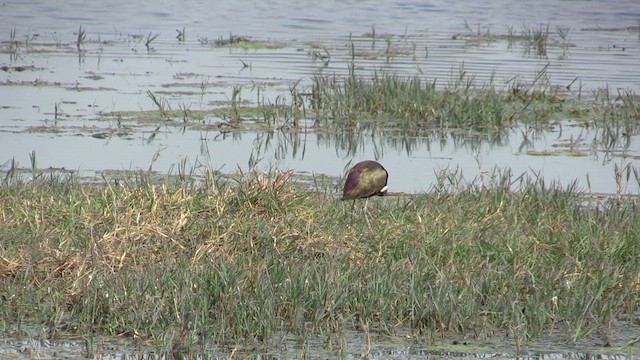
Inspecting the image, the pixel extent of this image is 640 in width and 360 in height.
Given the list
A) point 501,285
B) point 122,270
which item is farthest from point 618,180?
point 122,270

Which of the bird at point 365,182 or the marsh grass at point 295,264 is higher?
the bird at point 365,182

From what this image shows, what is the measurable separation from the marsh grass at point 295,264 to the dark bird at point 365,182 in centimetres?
9

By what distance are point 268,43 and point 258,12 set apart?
5989 millimetres

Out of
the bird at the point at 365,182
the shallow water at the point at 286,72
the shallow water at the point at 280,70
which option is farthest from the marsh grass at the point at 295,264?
the shallow water at the point at 280,70

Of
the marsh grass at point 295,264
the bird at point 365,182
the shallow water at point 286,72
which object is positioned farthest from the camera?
the shallow water at point 286,72

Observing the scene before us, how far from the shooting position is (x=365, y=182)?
25.1 ft

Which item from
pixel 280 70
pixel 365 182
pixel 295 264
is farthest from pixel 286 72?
pixel 295 264

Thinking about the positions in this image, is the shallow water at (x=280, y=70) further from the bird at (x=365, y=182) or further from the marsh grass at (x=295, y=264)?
the marsh grass at (x=295, y=264)

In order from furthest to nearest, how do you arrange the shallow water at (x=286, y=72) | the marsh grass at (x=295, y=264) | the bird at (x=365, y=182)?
the shallow water at (x=286, y=72), the bird at (x=365, y=182), the marsh grass at (x=295, y=264)

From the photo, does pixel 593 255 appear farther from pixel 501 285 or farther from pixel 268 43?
pixel 268 43

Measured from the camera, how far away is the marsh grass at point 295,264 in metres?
5.59

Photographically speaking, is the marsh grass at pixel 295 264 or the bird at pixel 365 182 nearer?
the marsh grass at pixel 295 264

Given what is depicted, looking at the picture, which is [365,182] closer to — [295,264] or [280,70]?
[295,264]

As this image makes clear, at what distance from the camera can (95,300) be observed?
5.56 m
